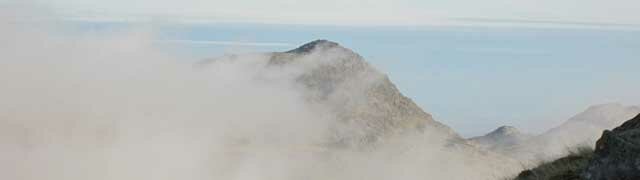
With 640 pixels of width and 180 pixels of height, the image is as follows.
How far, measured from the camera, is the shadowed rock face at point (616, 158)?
17.9 meters

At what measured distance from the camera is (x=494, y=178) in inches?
1163

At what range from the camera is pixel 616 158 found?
18188 millimetres

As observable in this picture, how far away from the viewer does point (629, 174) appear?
1791 centimetres

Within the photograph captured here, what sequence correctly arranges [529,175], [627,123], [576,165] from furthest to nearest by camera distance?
1. [529,175]
2. [576,165]
3. [627,123]

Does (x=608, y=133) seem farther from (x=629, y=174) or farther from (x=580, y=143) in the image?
(x=580, y=143)

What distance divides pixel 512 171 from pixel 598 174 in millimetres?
12813

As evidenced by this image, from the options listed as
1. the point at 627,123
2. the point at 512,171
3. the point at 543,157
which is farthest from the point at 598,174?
the point at 512,171

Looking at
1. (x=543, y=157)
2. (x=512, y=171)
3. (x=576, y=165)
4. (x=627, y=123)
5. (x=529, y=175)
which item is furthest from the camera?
(x=512, y=171)

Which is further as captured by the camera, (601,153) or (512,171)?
(512,171)

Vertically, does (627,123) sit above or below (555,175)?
above

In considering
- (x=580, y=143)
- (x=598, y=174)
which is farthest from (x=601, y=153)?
(x=580, y=143)

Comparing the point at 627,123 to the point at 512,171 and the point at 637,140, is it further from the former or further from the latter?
the point at 512,171

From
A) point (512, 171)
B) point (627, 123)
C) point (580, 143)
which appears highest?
point (627, 123)

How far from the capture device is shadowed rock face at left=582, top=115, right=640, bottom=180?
17.9 m
